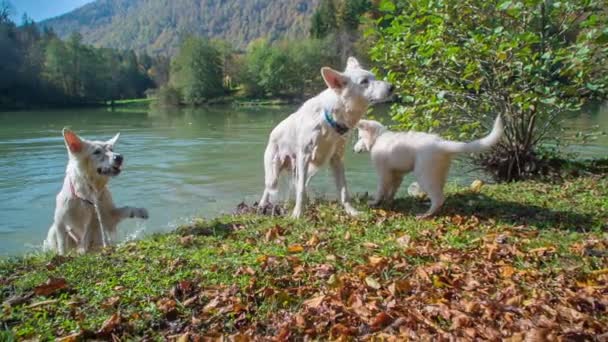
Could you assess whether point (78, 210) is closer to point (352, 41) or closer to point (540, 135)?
point (540, 135)

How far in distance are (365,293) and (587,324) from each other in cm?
140

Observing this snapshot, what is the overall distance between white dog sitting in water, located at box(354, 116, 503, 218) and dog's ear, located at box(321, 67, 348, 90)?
1.14 m

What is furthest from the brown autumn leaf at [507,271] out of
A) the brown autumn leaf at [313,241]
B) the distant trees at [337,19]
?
the distant trees at [337,19]

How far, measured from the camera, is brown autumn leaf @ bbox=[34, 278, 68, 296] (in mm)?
3500

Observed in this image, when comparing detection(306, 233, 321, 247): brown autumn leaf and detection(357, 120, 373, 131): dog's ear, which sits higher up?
detection(357, 120, 373, 131): dog's ear

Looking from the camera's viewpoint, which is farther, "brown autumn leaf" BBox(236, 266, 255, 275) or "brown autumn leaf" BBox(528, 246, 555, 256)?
"brown autumn leaf" BBox(528, 246, 555, 256)

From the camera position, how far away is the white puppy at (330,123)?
605 cm

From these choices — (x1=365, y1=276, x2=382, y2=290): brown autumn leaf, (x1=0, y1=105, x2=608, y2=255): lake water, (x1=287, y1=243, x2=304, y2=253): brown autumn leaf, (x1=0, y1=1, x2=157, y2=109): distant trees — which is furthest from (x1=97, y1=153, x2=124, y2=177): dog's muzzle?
(x1=0, y1=1, x2=157, y2=109): distant trees

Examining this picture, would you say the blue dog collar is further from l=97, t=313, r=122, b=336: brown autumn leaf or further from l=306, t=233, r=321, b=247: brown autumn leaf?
l=97, t=313, r=122, b=336: brown autumn leaf

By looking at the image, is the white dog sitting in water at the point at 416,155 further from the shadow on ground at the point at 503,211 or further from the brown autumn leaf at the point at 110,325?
the brown autumn leaf at the point at 110,325

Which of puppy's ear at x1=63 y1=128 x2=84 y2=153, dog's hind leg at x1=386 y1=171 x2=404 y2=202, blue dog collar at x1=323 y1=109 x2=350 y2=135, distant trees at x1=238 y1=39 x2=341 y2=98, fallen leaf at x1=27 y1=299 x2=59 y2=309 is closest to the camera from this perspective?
fallen leaf at x1=27 y1=299 x2=59 y2=309

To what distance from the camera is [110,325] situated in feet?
9.74

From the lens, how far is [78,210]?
5727mm

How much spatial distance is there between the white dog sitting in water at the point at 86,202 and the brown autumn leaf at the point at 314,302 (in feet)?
11.1
